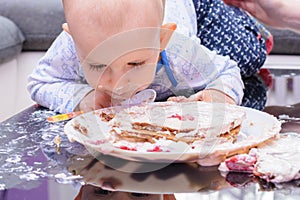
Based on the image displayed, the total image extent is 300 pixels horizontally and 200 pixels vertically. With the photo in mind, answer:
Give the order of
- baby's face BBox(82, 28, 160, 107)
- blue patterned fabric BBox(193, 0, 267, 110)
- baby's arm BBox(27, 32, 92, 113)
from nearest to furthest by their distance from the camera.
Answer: baby's face BBox(82, 28, 160, 107) < baby's arm BBox(27, 32, 92, 113) < blue patterned fabric BBox(193, 0, 267, 110)

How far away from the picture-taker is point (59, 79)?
991mm

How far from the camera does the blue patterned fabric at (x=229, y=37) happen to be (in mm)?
1196

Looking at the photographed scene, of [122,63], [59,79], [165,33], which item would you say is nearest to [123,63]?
[122,63]

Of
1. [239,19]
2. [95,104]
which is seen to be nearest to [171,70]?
[95,104]

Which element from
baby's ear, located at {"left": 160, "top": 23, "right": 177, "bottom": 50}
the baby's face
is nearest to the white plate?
the baby's face

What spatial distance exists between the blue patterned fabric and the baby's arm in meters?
0.35

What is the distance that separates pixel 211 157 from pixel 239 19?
2.62 feet

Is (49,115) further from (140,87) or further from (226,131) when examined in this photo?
(226,131)

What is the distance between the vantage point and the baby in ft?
2.33

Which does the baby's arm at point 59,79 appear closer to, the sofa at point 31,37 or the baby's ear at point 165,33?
the baby's ear at point 165,33

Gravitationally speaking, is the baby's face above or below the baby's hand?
above

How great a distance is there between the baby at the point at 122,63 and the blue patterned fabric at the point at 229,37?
0.55ft

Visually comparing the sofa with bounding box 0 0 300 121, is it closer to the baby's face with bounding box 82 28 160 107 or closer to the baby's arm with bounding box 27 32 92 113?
the baby's arm with bounding box 27 32 92 113

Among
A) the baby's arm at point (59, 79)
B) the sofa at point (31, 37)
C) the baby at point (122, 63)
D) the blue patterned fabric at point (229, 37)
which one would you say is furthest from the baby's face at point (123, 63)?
the sofa at point (31, 37)
